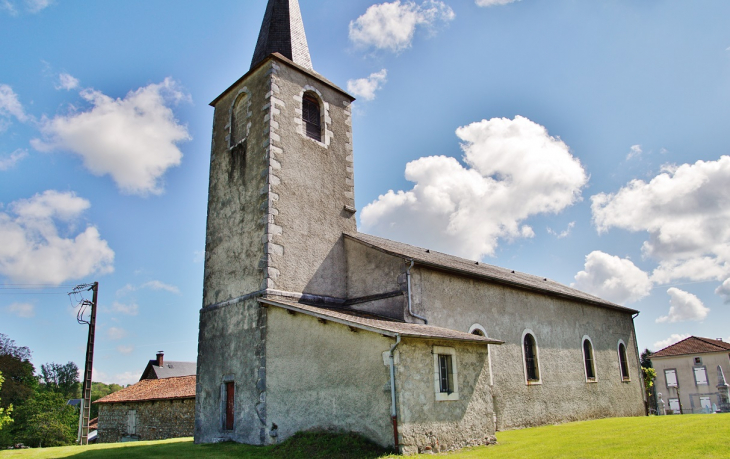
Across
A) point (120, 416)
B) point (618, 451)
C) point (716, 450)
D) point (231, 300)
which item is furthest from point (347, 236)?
point (120, 416)

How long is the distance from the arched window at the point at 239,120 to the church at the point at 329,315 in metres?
0.08

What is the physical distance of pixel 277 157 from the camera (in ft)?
50.5

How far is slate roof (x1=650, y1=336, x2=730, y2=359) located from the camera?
1622 inches

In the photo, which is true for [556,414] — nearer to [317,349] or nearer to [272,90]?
[317,349]

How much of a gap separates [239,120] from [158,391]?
16.9 m

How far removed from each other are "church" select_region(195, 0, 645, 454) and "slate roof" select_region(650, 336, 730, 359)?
27.3 meters

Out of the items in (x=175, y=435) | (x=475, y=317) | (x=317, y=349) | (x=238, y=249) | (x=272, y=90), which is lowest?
(x=175, y=435)

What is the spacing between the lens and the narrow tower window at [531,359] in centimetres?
1788

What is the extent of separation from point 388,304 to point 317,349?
284 centimetres

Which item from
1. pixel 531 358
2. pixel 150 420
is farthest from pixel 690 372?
pixel 150 420

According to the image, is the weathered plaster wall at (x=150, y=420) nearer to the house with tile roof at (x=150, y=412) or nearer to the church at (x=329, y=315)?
the house with tile roof at (x=150, y=412)

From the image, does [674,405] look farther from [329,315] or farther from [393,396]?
[329,315]

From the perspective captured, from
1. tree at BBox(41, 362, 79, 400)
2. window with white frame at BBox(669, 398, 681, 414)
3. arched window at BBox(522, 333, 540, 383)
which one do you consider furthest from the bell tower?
tree at BBox(41, 362, 79, 400)

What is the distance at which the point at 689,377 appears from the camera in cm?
4253
